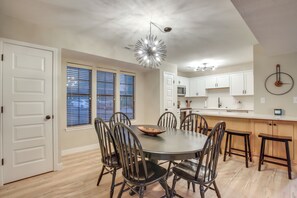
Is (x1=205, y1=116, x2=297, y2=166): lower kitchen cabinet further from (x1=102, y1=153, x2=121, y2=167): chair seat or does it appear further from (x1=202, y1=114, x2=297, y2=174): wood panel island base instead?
(x1=102, y1=153, x2=121, y2=167): chair seat

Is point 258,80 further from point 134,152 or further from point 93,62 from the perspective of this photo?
point 93,62

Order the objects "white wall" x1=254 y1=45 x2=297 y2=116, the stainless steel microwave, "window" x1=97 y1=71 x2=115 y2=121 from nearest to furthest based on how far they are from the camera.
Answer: "white wall" x1=254 y1=45 x2=297 y2=116 < "window" x1=97 y1=71 x2=115 y2=121 < the stainless steel microwave

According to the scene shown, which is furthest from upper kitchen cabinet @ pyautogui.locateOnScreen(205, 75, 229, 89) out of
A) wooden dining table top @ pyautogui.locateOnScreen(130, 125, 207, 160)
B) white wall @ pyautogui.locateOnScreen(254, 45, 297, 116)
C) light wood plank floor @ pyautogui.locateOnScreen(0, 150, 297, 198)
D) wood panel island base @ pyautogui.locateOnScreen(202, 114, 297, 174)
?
wooden dining table top @ pyautogui.locateOnScreen(130, 125, 207, 160)

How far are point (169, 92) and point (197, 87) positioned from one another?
1.97 meters

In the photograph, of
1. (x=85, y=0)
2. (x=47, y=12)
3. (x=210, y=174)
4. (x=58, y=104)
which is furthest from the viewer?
(x=58, y=104)

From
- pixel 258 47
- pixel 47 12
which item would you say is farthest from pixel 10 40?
pixel 258 47

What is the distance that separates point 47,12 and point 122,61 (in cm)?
184

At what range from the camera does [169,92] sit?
525 cm

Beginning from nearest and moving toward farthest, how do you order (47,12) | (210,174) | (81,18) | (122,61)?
(210,174) < (47,12) < (81,18) < (122,61)

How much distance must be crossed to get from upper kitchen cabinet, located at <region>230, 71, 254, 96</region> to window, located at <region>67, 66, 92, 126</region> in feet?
15.5

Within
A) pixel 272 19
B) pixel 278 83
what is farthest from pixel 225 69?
pixel 272 19

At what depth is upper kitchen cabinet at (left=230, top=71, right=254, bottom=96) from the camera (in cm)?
528

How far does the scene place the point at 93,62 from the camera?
4012 millimetres

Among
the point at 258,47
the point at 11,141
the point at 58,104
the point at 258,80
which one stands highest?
the point at 258,47
